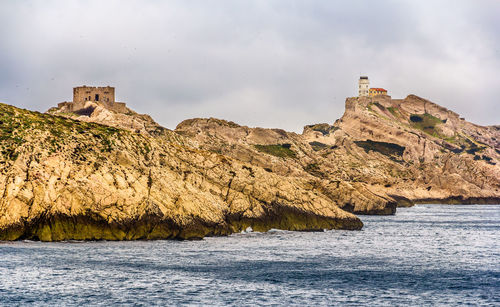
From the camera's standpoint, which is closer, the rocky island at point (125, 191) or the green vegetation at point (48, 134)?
the rocky island at point (125, 191)

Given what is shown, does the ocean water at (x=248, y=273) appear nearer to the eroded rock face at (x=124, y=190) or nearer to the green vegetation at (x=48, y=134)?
the eroded rock face at (x=124, y=190)

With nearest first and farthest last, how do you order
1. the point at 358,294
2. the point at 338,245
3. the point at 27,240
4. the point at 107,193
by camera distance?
the point at 358,294 < the point at 27,240 < the point at 107,193 < the point at 338,245

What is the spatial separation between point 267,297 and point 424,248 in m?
45.6

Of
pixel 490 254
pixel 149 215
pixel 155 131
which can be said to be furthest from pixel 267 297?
pixel 155 131

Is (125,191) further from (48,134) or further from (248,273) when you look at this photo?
(248,273)

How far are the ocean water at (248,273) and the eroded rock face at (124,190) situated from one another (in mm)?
3472

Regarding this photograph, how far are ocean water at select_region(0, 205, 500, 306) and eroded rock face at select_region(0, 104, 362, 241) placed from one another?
3.47 meters

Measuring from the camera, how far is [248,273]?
6388 cm

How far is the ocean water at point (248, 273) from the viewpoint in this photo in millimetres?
51750

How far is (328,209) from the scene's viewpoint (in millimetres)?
114562

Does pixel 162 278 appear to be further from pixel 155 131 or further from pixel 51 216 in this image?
pixel 155 131

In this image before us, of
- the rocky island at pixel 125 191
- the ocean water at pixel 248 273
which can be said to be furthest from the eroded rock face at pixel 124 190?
the ocean water at pixel 248 273

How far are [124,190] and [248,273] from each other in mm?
28691

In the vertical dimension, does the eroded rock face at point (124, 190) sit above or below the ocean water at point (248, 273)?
above
